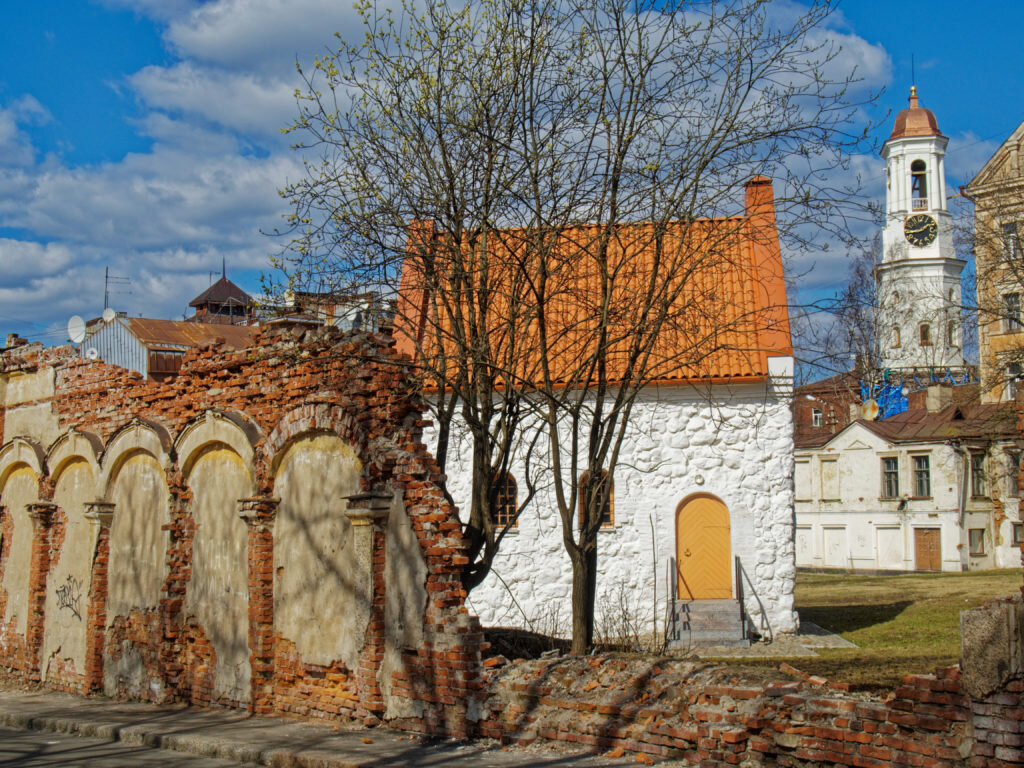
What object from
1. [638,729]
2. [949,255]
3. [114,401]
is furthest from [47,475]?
[949,255]

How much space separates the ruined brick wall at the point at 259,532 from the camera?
375 inches

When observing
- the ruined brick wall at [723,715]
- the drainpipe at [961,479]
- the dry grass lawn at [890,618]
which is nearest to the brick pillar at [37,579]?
the ruined brick wall at [723,715]

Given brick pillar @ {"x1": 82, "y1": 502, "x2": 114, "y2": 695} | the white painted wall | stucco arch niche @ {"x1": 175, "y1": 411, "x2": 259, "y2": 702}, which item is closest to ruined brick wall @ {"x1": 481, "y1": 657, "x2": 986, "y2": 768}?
stucco arch niche @ {"x1": 175, "y1": 411, "x2": 259, "y2": 702}

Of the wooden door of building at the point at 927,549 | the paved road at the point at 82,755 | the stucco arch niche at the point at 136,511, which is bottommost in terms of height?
the wooden door of building at the point at 927,549

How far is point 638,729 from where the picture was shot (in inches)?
311

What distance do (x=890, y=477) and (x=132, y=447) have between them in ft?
136

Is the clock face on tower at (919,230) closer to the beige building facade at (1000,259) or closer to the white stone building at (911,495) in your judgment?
the white stone building at (911,495)

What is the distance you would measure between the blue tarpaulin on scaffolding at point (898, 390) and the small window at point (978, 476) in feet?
23.5

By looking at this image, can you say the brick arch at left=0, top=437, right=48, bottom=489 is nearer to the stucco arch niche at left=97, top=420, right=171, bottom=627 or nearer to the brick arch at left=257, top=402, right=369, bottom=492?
the stucco arch niche at left=97, top=420, right=171, bottom=627

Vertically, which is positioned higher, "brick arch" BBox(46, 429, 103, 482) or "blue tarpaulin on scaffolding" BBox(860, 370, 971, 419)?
"blue tarpaulin on scaffolding" BBox(860, 370, 971, 419)

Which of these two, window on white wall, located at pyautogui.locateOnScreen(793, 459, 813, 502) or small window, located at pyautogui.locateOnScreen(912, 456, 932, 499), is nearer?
small window, located at pyautogui.locateOnScreen(912, 456, 932, 499)

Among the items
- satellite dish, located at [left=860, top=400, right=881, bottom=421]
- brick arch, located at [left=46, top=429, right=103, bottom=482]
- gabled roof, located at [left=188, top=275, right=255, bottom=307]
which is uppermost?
gabled roof, located at [left=188, top=275, right=255, bottom=307]

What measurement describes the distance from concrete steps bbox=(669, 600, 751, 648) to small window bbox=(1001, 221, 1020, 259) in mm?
14096

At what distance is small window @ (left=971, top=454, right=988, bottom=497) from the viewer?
45.4 m
